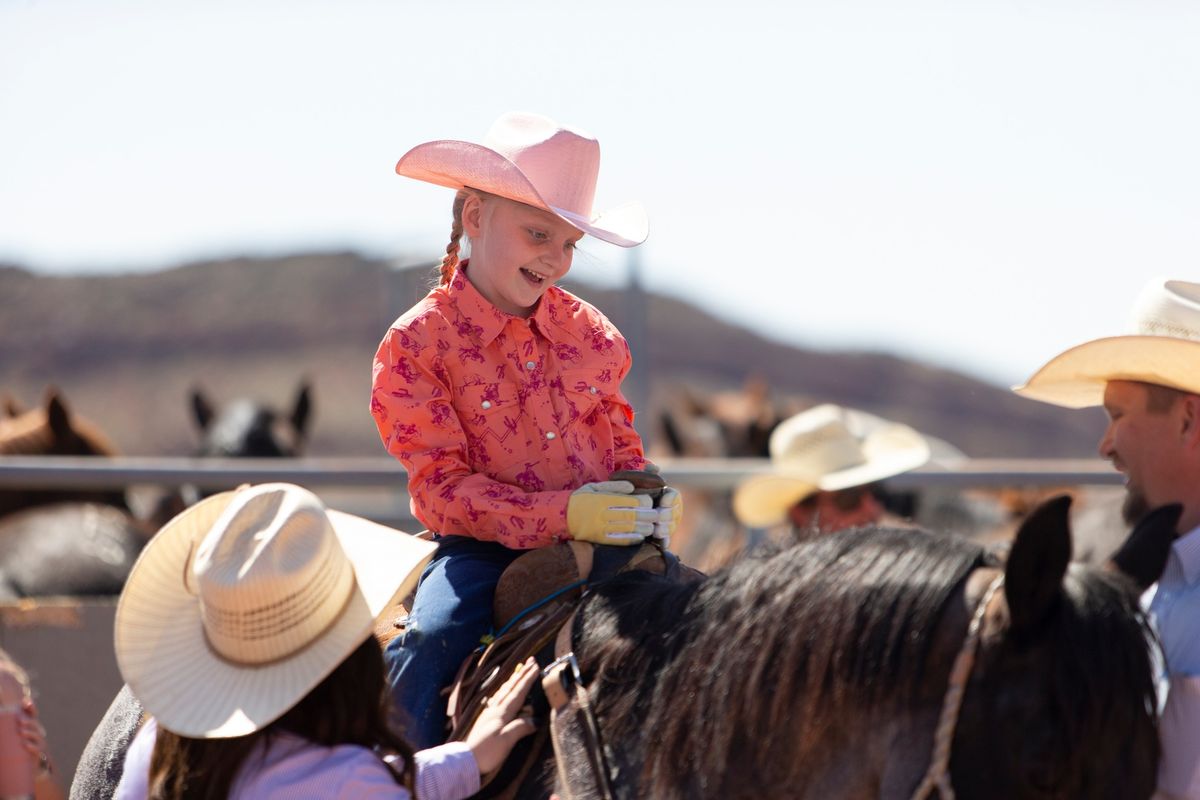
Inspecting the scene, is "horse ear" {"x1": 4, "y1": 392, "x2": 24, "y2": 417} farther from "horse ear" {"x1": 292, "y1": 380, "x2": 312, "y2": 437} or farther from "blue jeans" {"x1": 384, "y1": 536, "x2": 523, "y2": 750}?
"blue jeans" {"x1": 384, "y1": 536, "x2": 523, "y2": 750}

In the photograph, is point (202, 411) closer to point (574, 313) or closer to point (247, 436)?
point (247, 436)

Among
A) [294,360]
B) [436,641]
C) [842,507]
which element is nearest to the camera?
[436,641]

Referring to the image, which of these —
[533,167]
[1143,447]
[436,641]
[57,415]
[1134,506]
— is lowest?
[57,415]

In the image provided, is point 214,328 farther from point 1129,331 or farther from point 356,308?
point 1129,331

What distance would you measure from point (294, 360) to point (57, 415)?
89.0 ft

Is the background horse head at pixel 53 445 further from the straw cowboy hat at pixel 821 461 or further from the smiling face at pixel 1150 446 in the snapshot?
the smiling face at pixel 1150 446

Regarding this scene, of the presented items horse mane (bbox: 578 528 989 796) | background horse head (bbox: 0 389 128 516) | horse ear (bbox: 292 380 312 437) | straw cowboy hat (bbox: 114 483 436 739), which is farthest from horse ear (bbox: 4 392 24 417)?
horse mane (bbox: 578 528 989 796)

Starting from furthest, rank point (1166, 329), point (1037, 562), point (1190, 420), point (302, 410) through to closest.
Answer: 1. point (302, 410)
2. point (1166, 329)
3. point (1190, 420)
4. point (1037, 562)

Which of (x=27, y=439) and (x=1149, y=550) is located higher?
(x=1149, y=550)

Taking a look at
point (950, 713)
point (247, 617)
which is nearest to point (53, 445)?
point (247, 617)

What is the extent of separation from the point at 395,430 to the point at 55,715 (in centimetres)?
359

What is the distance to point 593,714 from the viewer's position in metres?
2.22

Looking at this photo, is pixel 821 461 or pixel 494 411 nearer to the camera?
pixel 494 411

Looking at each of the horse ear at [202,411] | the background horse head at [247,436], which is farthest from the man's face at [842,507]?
the horse ear at [202,411]
